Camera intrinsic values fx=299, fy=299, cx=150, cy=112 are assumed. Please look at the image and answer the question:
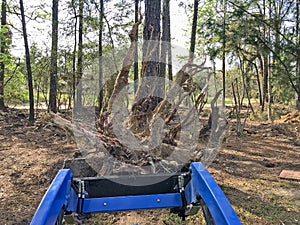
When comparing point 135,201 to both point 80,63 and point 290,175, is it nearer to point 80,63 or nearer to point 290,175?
point 290,175

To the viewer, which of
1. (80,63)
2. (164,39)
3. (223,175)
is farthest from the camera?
(80,63)

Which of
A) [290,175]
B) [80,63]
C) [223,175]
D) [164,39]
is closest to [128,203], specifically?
[223,175]

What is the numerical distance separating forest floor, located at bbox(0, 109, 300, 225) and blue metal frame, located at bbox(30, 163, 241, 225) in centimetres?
48

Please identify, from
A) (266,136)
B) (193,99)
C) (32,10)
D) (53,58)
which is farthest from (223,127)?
(32,10)

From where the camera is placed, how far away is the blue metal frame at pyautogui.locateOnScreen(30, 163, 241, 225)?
1.19 m

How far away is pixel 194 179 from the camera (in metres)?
1.59

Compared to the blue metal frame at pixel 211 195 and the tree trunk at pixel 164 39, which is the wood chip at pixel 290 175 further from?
the tree trunk at pixel 164 39

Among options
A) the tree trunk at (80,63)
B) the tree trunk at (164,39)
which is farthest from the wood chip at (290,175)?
the tree trunk at (80,63)

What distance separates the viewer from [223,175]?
3061mm

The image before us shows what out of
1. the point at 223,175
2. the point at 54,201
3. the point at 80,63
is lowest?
the point at 223,175

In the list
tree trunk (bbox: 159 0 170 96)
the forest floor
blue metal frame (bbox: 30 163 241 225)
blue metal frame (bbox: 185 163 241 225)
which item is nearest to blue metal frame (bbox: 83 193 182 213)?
blue metal frame (bbox: 30 163 241 225)

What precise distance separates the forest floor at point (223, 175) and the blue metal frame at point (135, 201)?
0.48m

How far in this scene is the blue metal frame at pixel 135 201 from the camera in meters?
1.19

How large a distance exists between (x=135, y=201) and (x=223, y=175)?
1.69m
